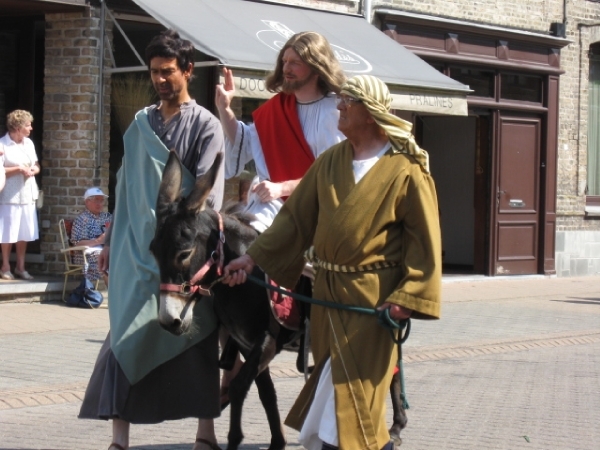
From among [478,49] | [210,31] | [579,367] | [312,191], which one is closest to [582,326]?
[579,367]

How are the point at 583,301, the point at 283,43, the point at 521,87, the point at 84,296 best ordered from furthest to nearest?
the point at 521,87, the point at 583,301, the point at 283,43, the point at 84,296

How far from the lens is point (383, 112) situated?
15.7ft

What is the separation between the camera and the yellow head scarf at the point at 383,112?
15.7ft

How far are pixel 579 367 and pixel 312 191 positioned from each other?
535 cm

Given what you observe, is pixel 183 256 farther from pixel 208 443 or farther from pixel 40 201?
pixel 40 201

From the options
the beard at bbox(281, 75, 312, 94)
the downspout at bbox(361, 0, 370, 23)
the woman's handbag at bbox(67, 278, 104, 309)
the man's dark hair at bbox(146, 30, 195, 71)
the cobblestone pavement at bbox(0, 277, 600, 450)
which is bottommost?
the cobblestone pavement at bbox(0, 277, 600, 450)

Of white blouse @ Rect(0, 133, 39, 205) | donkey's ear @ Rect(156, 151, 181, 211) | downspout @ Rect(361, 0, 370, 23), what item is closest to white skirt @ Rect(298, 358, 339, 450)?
donkey's ear @ Rect(156, 151, 181, 211)

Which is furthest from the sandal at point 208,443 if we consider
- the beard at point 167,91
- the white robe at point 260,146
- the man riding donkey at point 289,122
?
the beard at point 167,91

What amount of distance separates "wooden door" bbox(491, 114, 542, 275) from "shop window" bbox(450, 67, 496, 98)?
1.53 ft

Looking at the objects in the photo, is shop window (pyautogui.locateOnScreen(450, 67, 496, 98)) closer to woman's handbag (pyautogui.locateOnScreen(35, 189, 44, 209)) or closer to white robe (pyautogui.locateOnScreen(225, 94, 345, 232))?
woman's handbag (pyautogui.locateOnScreen(35, 189, 44, 209))

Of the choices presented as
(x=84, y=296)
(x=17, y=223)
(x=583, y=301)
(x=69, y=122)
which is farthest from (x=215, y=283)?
(x=583, y=301)

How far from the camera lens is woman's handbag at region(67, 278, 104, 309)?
1207cm

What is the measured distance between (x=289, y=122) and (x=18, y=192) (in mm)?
7169

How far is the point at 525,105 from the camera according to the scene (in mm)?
18219
